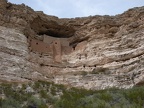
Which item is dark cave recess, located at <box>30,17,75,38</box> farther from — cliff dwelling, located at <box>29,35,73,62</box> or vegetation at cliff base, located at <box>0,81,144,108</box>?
vegetation at cliff base, located at <box>0,81,144,108</box>

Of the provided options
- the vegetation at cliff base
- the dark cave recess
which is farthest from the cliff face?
the vegetation at cliff base

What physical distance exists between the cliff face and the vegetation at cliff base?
187 cm

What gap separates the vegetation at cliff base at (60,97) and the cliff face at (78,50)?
6.13 ft

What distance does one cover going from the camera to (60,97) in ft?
44.2

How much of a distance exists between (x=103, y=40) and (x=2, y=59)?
605cm

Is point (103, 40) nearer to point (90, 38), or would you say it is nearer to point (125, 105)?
point (90, 38)

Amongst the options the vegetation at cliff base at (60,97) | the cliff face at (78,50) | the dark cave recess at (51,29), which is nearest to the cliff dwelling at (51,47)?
the cliff face at (78,50)

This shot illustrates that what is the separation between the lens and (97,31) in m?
20.1

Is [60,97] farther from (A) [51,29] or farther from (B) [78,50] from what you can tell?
(A) [51,29]

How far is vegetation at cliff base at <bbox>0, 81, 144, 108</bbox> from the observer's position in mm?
11727

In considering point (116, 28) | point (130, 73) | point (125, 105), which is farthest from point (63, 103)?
point (116, 28)


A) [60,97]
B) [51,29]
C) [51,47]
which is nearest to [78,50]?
[51,47]

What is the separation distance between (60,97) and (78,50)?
671 centimetres

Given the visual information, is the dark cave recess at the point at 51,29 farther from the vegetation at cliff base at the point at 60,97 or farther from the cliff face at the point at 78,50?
the vegetation at cliff base at the point at 60,97
